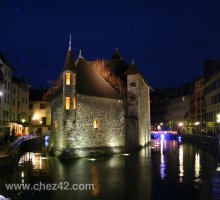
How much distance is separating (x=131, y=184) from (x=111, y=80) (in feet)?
81.7

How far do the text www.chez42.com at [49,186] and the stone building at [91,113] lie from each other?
A: 42.8 ft

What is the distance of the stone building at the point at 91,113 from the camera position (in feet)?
111

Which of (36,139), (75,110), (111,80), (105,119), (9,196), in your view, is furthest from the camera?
(36,139)

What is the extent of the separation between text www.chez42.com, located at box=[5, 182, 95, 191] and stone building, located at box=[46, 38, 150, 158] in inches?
514

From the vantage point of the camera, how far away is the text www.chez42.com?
18.5 m

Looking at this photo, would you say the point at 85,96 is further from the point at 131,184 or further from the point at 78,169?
the point at 131,184

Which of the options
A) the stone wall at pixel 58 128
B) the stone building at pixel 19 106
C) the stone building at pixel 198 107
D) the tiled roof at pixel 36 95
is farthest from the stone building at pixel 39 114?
the stone wall at pixel 58 128

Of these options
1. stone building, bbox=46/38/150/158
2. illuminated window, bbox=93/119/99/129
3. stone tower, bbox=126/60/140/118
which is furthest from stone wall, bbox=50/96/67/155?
stone tower, bbox=126/60/140/118

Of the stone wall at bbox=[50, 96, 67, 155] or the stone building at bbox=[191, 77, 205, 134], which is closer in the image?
the stone wall at bbox=[50, 96, 67, 155]

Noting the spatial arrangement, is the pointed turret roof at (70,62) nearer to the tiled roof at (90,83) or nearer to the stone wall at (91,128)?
the tiled roof at (90,83)

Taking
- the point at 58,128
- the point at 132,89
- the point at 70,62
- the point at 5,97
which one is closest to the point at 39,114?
the point at 5,97

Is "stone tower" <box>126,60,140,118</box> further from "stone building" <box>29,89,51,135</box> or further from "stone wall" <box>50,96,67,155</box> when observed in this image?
"stone building" <box>29,89,51,135</box>

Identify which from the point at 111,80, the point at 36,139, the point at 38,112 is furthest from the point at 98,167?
the point at 38,112

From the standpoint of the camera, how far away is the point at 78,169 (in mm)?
25500
